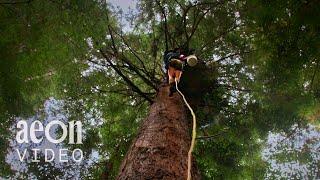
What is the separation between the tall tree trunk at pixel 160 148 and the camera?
301cm

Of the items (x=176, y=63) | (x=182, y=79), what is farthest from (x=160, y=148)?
(x=182, y=79)

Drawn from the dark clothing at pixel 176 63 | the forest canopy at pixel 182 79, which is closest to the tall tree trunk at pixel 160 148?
the dark clothing at pixel 176 63

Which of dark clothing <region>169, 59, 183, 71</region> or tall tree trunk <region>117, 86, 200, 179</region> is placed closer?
tall tree trunk <region>117, 86, 200, 179</region>

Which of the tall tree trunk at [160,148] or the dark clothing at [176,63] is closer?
the tall tree trunk at [160,148]

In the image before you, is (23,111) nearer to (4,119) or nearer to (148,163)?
(4,119)

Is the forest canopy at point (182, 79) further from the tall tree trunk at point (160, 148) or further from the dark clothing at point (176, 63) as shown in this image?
the tall tree trunk at point (160, 148)

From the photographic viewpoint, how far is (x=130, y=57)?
26.2 ft

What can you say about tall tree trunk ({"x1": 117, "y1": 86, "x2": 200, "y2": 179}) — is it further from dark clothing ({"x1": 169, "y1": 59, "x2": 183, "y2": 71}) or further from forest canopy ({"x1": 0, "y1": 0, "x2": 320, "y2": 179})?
forest canopy ({"x1": 0, "y1": 0, "x2": 320, "y2": 179})

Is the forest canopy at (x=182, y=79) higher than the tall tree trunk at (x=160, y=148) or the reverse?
higher

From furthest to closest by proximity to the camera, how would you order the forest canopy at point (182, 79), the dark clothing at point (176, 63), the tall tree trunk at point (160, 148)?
the forest canopy at point (182, 79)
the dark clothing at point (176, 63)
the tall tree trunk at point (160, 148)


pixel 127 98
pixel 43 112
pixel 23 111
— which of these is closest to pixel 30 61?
pixel 23 111

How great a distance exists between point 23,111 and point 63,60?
58.0 inches

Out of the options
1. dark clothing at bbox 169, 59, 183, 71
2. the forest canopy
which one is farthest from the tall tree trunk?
the forest canopy

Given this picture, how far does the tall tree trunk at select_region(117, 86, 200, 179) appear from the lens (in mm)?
3006
